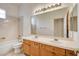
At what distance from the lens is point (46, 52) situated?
1.70 meters

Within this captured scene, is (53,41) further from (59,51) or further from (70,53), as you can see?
(70,53)

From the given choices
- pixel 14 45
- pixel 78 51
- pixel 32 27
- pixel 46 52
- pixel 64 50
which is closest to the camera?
pixel 78 51

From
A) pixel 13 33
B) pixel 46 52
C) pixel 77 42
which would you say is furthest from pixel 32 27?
pixel 77 42

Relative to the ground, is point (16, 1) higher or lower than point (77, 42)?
higher

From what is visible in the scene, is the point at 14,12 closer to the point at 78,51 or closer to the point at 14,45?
the point at 14,45

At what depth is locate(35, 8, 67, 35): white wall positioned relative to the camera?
178 centimetres

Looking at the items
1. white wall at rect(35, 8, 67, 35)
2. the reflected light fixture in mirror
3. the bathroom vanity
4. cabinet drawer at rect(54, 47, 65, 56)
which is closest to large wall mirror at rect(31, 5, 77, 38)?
white wall at rect(35, 8, 67, 35)

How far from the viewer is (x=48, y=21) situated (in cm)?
184

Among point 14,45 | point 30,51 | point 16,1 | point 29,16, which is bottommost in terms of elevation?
point 30,51

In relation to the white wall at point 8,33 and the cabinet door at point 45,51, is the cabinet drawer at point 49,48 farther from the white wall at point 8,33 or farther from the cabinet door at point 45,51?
the white wall at point 8,33

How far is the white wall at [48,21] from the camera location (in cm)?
178

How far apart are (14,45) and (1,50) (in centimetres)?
24

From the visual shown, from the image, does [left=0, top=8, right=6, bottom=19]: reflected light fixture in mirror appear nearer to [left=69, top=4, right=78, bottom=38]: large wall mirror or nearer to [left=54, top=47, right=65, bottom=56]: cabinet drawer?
[left=54, top=47, right=65, bottom=56]: cabinet drawer

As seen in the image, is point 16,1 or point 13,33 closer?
point 16,1
